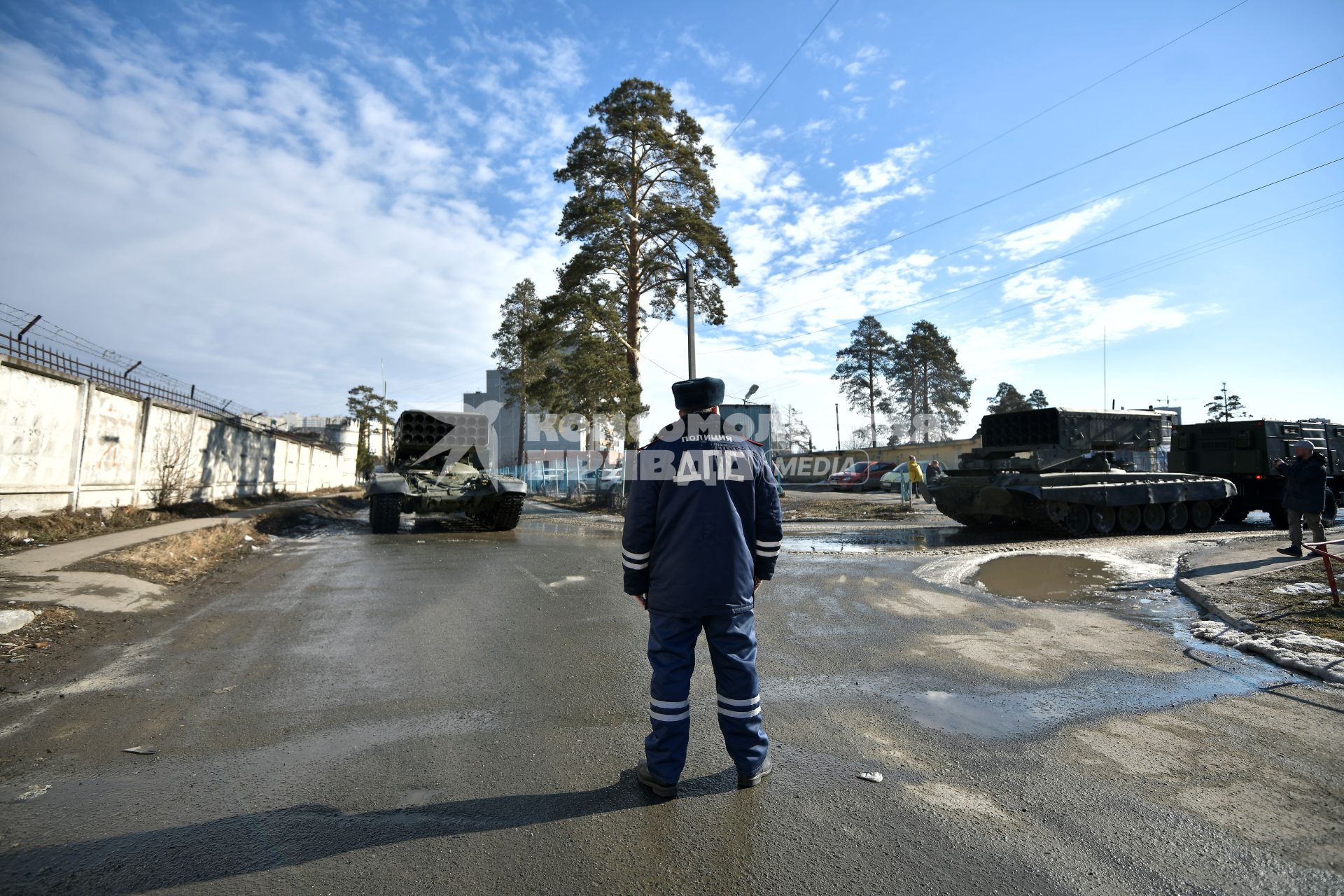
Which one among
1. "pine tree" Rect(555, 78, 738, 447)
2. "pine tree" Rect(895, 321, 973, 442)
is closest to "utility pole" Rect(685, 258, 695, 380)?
"pine tree" Rect(555, 78, 738, 447)

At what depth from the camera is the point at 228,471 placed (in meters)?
19.8

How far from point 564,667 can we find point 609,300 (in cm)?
1917

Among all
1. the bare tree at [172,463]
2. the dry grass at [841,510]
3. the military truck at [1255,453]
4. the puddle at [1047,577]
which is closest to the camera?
the puddle at [1047,577]

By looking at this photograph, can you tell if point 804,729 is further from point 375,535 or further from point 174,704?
point 375,535

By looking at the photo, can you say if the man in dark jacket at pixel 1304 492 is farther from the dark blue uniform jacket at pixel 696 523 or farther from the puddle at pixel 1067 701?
the dark blue uniform jacket at pixel 696 523

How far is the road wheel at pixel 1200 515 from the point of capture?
1511cm

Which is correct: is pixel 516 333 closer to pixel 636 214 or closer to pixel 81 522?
pixel 636 214

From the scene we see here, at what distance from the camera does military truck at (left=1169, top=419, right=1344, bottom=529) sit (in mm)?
15539

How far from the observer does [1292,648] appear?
16.5 ft

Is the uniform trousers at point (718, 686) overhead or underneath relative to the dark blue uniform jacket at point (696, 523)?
underneath

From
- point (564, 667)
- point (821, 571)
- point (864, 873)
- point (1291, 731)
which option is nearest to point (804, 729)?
point (864, 873)

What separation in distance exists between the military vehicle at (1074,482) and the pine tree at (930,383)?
3637cm

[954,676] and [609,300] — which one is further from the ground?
[609,300]

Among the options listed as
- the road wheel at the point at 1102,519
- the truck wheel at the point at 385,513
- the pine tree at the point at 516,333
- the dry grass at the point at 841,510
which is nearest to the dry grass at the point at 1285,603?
the road wheel at the point at 1102,519
